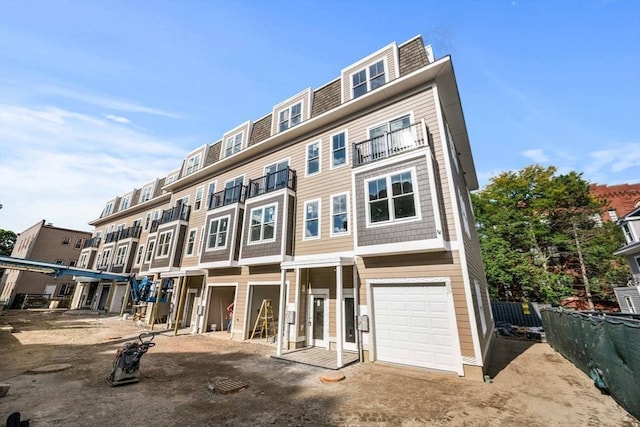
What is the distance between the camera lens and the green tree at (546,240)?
21469 millimetres

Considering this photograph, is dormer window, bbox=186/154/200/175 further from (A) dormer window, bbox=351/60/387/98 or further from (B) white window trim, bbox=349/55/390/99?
(A) dormer window, bbox=351/60/387/98

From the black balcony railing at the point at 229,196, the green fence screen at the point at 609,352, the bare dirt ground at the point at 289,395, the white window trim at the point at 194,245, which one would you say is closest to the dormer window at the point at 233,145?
the black balcony railing at the point at 229,196

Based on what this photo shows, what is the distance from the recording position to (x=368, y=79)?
12.1m

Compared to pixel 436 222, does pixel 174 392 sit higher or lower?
lower

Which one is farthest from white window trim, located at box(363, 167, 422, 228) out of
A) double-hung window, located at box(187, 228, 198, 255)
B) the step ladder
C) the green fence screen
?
double-hung window, located at box(187, 228, 198, 255)

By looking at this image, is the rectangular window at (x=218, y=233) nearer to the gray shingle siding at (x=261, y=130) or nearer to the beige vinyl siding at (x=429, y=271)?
the gray shingle siding at (x=261, y=130)

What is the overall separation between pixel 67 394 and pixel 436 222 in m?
10.8

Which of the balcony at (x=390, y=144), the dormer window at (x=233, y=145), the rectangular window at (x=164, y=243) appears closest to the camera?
the balcony at (x=390, y=144)

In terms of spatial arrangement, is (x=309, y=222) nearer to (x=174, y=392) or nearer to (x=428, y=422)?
(x=174, y=392)

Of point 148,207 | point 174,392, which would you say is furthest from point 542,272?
point 148,207

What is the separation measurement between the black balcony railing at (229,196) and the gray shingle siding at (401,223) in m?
8.19

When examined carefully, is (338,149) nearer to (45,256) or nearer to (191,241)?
(191,241)

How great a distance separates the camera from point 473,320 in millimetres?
7633

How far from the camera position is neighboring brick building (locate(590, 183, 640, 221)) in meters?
29.3
